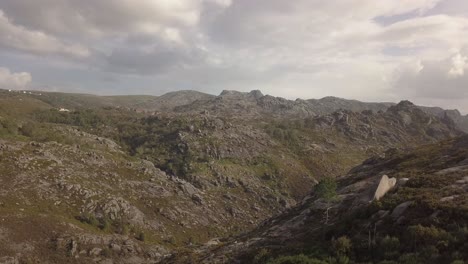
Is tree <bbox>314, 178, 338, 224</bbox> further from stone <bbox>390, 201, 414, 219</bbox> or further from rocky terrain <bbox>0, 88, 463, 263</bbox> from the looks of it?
stone <bbox>390, 201, 414, 219</bbox>

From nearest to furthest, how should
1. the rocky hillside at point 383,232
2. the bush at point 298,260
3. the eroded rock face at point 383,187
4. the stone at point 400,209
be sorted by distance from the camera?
the rocky hillside at point 383,232 → the bush at point 298,260 → the stone at point 400,209 → the eroded rock face at point 383,187

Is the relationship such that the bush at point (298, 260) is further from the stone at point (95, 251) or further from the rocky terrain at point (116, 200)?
the stone at point (95, 251)

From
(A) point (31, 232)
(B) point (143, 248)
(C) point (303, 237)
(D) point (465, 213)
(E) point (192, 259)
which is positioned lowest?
(B) point (143, 248)

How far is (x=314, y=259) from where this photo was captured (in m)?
28.8

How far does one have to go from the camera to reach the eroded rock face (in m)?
36.9

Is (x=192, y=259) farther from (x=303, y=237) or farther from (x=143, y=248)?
(x=143, y=248)

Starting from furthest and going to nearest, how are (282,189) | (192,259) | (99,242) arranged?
(282,189) < (99,242) < (192,259)

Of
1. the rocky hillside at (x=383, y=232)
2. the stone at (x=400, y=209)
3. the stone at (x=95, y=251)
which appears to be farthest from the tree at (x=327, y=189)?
the stone at (x=95, y=251)

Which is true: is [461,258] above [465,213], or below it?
below

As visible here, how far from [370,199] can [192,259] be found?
23.2 metres

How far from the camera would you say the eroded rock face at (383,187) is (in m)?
36.9

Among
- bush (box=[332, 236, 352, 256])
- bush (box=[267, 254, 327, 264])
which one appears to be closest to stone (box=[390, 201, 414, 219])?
bush (box=[332, 236, 352, 256])

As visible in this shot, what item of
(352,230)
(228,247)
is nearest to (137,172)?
(228,247)

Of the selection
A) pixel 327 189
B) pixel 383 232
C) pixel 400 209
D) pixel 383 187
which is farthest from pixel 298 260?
pixel 327 189
